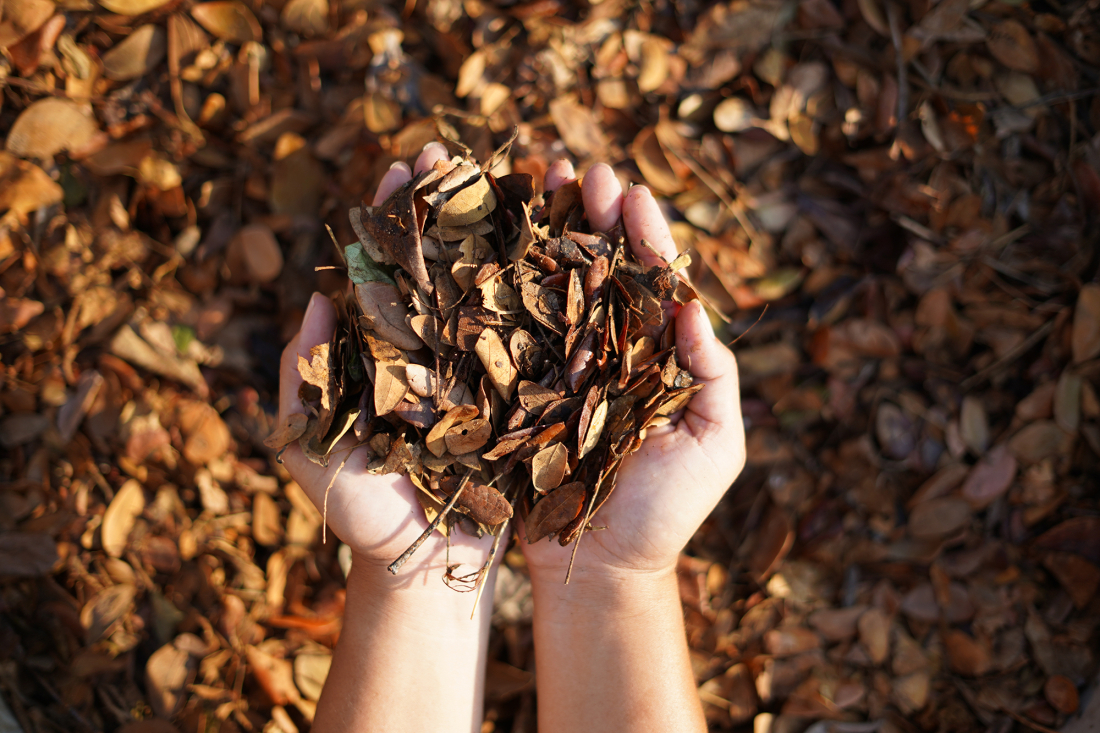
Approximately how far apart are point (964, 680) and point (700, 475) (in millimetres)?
1045

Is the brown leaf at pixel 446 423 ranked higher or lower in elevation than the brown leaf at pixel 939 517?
higher

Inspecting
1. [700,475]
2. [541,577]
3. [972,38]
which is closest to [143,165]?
[541,577]

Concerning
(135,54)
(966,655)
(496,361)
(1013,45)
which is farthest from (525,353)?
(1013,45)

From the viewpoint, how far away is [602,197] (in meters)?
1.27

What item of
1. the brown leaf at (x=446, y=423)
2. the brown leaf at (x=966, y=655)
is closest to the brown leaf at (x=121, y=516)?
the brown leaf at (x=446, y=423)

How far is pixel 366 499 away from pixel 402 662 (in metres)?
0.33

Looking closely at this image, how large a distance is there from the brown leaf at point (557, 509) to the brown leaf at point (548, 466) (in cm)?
2

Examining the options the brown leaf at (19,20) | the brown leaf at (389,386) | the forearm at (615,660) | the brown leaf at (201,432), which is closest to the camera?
the brown leaf at (389,386)

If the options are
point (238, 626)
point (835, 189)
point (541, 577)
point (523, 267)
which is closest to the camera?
point (523, 267)

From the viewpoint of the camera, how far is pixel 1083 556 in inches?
66.1

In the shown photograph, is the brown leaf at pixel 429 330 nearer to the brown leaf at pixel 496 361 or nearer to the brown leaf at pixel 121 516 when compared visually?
the brown leaf at pixel 496 361

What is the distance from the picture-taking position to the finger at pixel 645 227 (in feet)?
4.12

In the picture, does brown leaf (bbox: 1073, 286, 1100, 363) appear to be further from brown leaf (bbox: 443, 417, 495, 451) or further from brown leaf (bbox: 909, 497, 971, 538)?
brown leaf (bbox: 443, 417, 495, 451)

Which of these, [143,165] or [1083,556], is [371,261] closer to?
[143,165]
